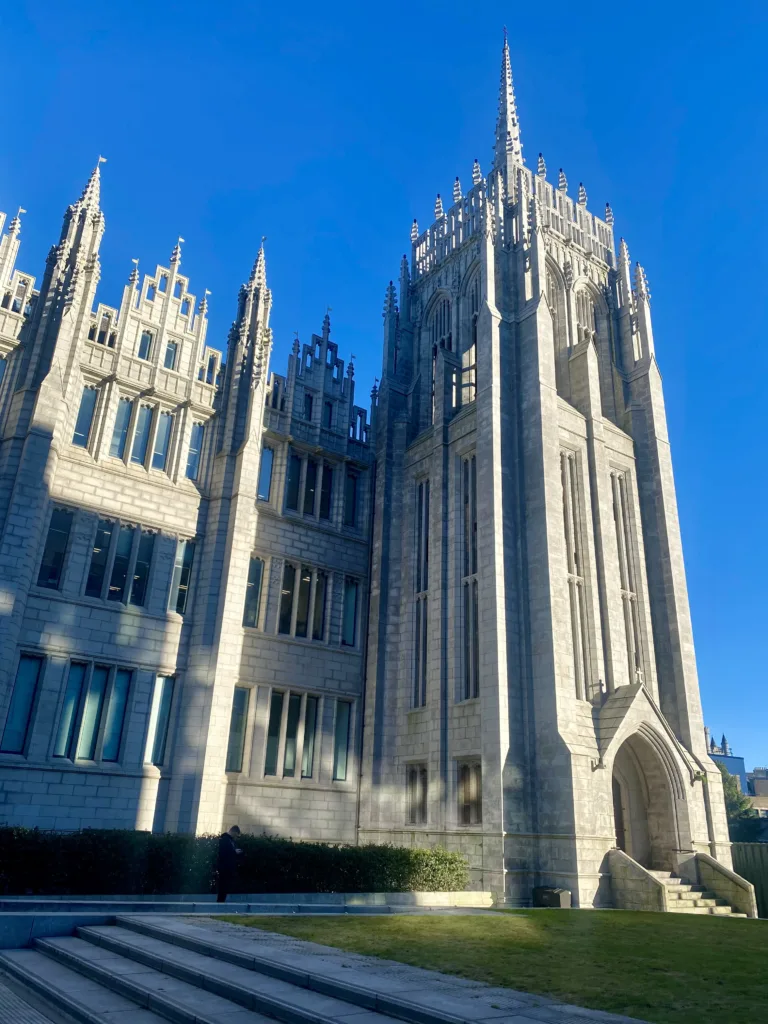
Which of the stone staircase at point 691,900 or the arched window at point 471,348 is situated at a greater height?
the arched window at point 471,348

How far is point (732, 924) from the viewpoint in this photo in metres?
16.7

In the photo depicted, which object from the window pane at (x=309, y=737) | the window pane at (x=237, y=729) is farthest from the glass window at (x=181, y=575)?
the window pane at (x=309, y=737)

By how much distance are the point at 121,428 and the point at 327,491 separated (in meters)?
8.71

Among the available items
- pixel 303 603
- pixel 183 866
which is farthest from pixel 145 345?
pixel 183 866

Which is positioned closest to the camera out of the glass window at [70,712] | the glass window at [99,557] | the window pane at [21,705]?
the window pane at [21,705]

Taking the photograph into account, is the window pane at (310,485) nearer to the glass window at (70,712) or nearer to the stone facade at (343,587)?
the stone facade at (343,587)

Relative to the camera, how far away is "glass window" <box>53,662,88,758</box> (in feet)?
70.0

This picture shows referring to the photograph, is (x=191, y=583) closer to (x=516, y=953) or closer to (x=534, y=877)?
(x=534, y=877)

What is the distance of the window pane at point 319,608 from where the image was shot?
28078mm

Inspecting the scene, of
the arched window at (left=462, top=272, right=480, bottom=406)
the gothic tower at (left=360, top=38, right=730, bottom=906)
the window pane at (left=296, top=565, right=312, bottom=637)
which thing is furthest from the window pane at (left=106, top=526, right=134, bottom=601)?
the arched window at (left=462, top=272, right=480, bottom=406)

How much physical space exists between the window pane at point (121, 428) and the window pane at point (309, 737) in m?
11.0

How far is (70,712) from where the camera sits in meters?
21.8

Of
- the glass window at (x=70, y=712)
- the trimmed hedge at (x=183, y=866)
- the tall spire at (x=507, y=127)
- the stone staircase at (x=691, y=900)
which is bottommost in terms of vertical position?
the stone staircase at (x=691, y=900)

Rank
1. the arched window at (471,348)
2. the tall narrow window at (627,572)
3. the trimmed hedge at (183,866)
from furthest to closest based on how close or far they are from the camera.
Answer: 1. the arched window at (471,348)
2. the tall narrow window at (627,572)
3. the trimmed hedge at (183,866)
